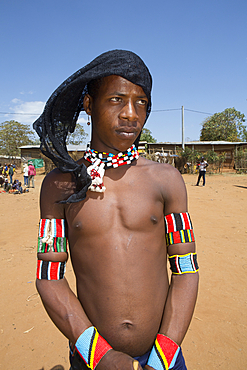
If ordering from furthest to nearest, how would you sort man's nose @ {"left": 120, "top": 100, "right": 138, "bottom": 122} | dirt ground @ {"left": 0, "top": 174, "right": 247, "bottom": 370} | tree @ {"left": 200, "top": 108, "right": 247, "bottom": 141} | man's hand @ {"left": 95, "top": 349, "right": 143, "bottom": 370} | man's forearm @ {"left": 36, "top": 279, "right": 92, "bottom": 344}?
tree @ {"left": 200, "top": 108, "right": 247, "bottom": 141}
dirt ground @ {"left": 0, "top": 174, "right": 247, "bottom": 370}
man's nose @ {"left": 120, "top": 100, "right": 138, "bottom": 122}
man's forearm @ {"left": 36, "top": 279, "right": 92, "bottom": 344}
man's hand @ {"left": 95, "top": 349, "right": 143, "bottom": 370}

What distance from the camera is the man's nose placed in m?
1.26

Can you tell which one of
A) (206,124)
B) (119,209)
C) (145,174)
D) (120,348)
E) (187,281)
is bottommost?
(120,348)

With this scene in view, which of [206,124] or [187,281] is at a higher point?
[206,124]

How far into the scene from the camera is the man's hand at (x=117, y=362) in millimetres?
996

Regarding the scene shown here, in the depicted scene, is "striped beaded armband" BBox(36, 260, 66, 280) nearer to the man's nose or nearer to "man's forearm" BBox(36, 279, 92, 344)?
"man's forearm" BBox(36, 279, 92, 344)

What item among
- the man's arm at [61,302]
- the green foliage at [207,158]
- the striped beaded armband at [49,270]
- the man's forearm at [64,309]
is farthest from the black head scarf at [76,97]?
the green foliage at [207,158]

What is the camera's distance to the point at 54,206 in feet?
4.28

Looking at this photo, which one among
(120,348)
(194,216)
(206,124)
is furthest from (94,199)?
(206,124)

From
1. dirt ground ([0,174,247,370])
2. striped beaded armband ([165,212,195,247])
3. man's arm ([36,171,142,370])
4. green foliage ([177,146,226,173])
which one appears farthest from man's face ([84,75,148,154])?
green foliage ([177,146,226,173])

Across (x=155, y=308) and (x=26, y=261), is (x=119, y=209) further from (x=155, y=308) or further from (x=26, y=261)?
(x=26, y=261)

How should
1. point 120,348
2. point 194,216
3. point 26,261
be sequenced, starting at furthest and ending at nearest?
1. point 194,216
2. point 26,261
3. point 120,348

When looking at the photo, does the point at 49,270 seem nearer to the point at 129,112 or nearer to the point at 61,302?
the point at 61,302

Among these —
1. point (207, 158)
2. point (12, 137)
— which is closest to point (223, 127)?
point (207, 158)

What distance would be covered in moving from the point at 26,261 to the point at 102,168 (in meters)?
4.36
